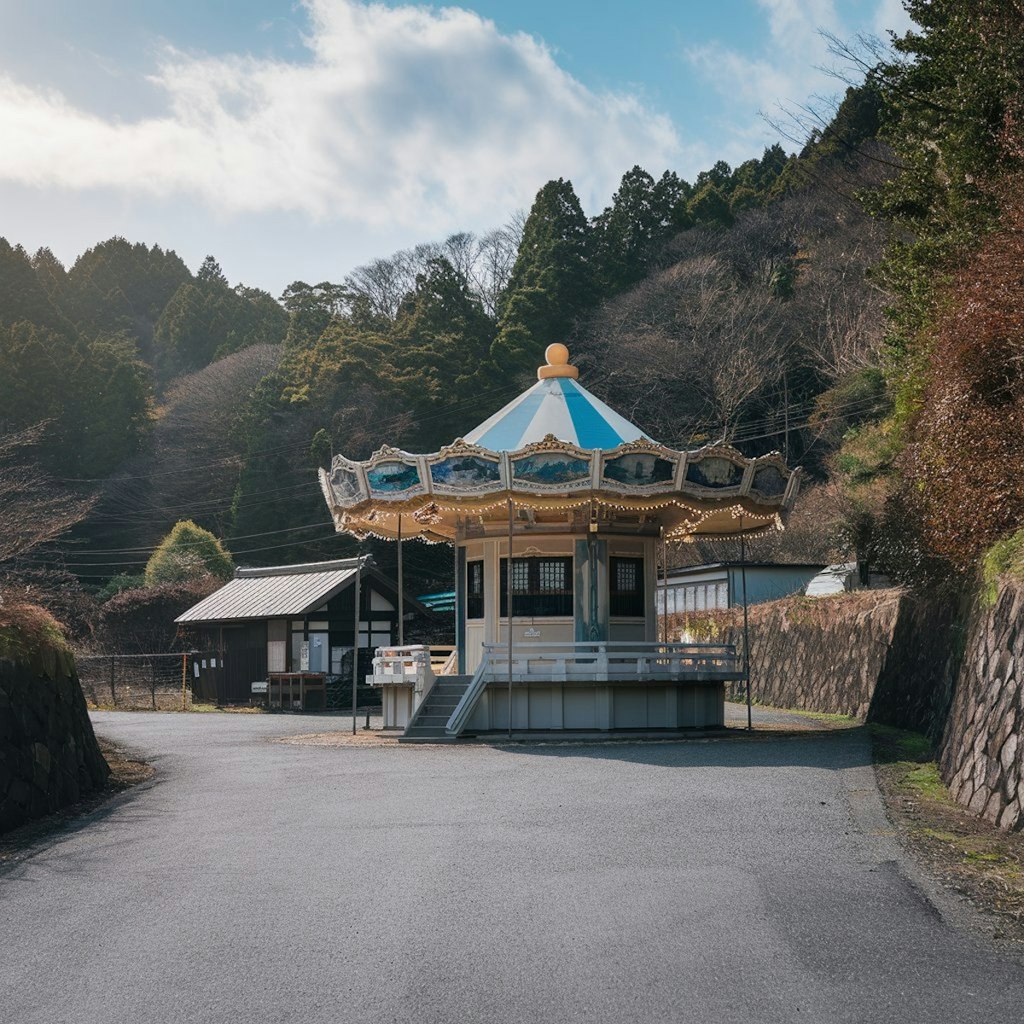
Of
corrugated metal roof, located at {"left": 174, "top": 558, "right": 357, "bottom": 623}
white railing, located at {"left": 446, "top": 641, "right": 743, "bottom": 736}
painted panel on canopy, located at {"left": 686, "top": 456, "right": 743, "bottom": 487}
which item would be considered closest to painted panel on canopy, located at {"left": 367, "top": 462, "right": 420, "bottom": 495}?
white railing, located at {"left": 446, "top": 641, "right": 743, "bottom": 736}

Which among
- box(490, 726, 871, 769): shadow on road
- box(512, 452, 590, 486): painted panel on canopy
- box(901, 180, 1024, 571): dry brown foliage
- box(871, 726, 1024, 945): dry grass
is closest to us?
box(871, 726, 1024, 945): dry grass

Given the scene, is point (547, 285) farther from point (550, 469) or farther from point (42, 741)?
point (42, 741)

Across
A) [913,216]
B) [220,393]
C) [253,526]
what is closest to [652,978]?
[913,216]

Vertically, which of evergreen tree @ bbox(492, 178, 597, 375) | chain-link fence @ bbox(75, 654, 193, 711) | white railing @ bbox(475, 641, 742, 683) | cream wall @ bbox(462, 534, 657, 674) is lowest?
chain-link fence @ bbox(75, 654, 193, 711)

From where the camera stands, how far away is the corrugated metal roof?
38562mm

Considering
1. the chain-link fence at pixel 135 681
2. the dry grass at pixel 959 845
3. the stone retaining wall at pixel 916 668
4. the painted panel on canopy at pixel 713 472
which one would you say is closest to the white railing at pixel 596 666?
the painted panel on canopy at pixel 713 472

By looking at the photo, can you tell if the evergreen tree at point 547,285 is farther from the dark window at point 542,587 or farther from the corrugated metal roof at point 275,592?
the dark window at point 542,587

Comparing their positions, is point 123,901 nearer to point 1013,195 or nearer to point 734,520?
point 1013,195

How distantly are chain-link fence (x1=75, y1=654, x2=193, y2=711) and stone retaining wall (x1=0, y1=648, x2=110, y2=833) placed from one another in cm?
2338

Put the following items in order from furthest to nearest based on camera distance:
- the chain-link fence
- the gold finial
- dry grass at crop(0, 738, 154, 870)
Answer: the chain-link fence < the gold finial < dry grass at crop(0, 738, 154, 870)

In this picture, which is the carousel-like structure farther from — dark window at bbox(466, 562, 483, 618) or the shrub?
the shrub

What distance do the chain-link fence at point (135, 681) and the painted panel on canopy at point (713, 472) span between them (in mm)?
20655

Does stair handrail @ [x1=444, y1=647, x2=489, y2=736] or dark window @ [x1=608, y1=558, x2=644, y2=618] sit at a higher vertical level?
dark window @ [x1=608, y1=558, x2=644, y2=618]

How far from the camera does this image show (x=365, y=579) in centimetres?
3969
